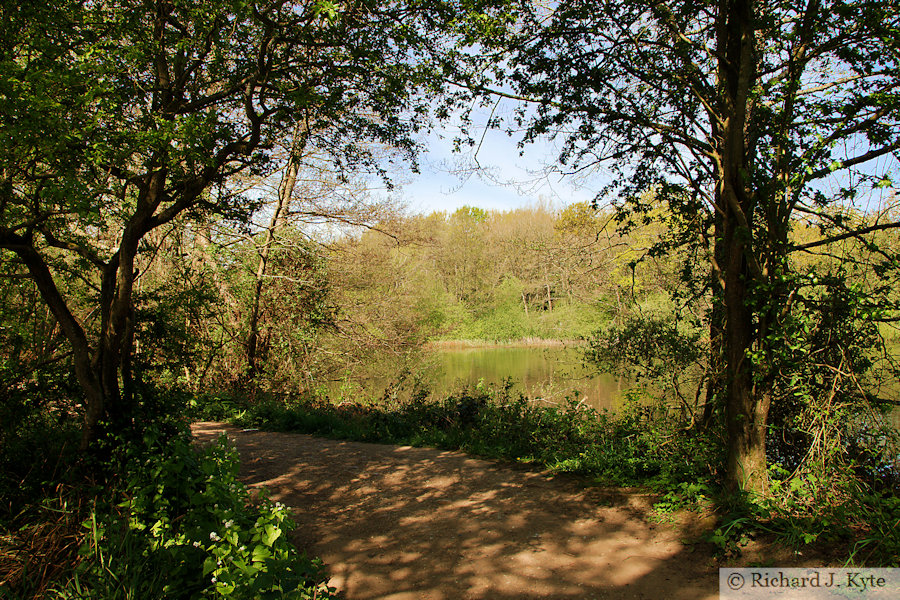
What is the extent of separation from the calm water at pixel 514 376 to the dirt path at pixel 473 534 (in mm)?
2086

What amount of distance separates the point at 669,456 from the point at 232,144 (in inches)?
205

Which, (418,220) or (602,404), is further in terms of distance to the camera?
(418,220)

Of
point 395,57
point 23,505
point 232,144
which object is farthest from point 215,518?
point 395,57

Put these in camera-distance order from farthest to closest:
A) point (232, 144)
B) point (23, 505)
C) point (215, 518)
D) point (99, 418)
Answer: point (232, 144), point (99, 418), point (23, 505), point (215, 518)

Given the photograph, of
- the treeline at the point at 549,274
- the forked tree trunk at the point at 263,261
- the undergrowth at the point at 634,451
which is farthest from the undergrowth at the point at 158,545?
the forked tree trunk at the point at 263,261

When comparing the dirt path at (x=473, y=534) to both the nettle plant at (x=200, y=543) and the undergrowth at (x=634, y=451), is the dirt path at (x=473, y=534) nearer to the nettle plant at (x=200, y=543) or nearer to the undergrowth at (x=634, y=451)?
the undergrowth at (x=634, y=451)

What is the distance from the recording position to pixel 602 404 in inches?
444

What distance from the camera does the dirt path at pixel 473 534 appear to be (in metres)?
3.51

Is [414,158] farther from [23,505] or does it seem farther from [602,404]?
[602,404]

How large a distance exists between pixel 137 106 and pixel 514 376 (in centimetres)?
1473

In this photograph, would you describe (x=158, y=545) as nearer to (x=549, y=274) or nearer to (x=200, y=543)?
(x=200, y=543)

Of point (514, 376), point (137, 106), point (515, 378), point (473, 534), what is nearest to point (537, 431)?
point (473, 534)

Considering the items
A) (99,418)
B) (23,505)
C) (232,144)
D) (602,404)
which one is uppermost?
(232,144)

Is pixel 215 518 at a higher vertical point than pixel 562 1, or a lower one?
lower
